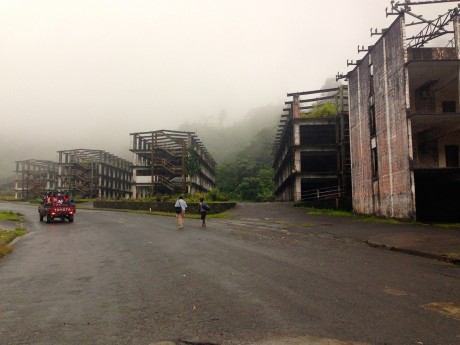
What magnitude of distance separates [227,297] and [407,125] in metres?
19.1

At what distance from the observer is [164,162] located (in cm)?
6053

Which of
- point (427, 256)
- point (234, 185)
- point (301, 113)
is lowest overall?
point (427, 256)

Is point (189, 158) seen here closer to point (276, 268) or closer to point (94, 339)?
point (276, 268)

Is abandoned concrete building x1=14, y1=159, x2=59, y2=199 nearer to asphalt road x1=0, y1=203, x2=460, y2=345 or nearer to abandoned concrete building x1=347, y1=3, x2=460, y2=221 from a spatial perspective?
abandoned concrete building x1=347, y1=3, x2=460, y2=221

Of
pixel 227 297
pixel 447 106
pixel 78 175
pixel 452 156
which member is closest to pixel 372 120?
pixel 447 106

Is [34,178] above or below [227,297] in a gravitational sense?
above

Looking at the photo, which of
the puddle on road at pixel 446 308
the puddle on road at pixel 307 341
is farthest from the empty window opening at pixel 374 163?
the puddle on road at pixel 307 341

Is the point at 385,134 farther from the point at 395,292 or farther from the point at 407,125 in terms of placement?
the point at 395,292

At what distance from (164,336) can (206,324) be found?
23.8 inches

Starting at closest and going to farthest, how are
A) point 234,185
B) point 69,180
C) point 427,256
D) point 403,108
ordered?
point 427,256, point 403,108, point 69,180, point 234,185

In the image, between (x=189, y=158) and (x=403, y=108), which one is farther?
(x=189, y=158)

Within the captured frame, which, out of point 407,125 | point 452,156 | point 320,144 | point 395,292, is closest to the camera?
point 395,292

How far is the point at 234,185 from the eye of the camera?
281 feet

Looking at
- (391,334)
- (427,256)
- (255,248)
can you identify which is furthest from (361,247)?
(391,334)
